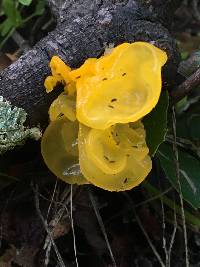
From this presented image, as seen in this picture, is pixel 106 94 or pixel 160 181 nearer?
pixel 106 94

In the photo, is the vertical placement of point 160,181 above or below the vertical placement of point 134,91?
below

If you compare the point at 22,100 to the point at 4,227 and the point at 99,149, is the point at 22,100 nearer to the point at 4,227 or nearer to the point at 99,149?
the point at 99,149

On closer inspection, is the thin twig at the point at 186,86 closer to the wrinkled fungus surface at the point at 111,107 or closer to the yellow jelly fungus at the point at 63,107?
the wrinkled fungus surface at the point at 111,107

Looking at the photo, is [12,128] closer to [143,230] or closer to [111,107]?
[111,107]

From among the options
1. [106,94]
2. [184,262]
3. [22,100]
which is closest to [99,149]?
[106,94]

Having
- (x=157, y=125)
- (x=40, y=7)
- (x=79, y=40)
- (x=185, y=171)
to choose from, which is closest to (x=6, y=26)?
(x=40, y=7)
